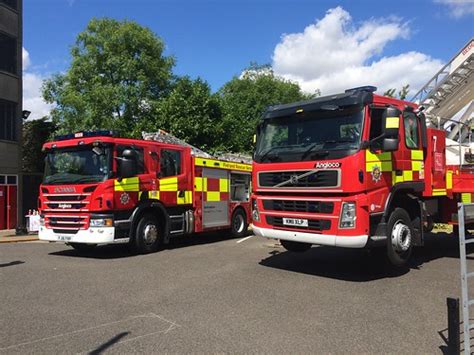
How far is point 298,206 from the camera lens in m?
7.85

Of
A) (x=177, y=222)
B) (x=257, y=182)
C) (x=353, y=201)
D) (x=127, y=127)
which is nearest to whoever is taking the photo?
(x=353, y=201)

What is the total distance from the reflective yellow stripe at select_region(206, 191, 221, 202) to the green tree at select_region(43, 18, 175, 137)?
39.4ft

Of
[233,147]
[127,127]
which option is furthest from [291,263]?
[127,127]

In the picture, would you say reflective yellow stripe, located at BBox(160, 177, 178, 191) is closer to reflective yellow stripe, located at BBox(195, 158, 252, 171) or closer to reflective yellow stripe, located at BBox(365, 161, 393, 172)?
reflective yellow stripe, located at BBox(195, 158, 252, 171)

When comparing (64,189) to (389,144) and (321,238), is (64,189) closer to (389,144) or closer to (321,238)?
(321,238)

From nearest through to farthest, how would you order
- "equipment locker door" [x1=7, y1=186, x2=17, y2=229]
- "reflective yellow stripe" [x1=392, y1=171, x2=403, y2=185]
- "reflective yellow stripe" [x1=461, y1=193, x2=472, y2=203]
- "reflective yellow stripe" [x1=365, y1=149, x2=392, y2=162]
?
"reflective yellow stripe" [x1=365, y1=149, x2=392, y2=162], "reflective yellow stripe" [x1=392, y1=171, x2=403, y2=185], "reflective yellow stripe" [x1=461, y1=193, x2=472, y2=203], "equipment locker door" [x1=7, y1=186, x2=17, y2=229]

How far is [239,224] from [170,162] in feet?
12.5

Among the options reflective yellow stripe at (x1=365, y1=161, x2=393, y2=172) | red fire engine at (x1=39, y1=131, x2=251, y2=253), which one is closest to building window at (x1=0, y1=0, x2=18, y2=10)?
red fire engine at (x1=39, y1=131, x2=251, y2=253)

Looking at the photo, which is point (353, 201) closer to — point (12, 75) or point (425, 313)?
point (425, 313)

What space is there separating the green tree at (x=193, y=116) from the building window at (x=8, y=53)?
7323 millimetres

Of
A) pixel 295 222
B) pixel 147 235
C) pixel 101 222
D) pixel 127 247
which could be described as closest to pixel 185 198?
pixel 147 235

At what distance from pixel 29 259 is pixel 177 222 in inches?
139

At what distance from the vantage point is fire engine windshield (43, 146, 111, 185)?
395 inches

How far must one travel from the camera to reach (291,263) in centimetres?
919
